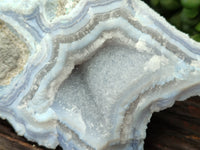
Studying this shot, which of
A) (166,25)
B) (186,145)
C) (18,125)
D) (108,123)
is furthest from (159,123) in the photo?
(18,125)

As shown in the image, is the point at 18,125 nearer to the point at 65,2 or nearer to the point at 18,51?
the point at 18,51

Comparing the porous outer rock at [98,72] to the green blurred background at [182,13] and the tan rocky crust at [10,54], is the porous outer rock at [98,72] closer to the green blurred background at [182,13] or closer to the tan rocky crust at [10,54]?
the tan rocky crust at [10,54]

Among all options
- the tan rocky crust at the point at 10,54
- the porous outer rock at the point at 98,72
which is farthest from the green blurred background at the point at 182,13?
the tan rocky crust at the point at 10,54

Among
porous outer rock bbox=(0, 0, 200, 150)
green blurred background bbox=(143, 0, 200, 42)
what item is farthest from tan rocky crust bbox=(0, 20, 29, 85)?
green blurred background bbox=(143, 0, 200, 42)

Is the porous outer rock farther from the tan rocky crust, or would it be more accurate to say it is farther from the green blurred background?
the green blurred background

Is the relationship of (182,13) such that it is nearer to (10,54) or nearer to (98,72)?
(98,72)

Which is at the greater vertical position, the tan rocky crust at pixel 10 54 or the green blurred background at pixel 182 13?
the tan rocky crust at pixel 10 54
